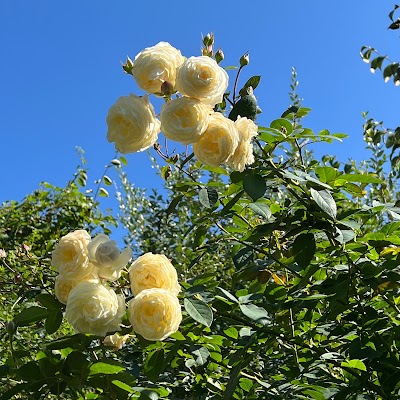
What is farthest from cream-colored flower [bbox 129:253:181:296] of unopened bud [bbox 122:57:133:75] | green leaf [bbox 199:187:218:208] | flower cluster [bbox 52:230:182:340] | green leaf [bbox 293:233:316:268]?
unopened bud [bbox 122:57:133:75]

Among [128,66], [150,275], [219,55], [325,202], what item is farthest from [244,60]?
[150,275]

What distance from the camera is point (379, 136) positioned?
10.1ft

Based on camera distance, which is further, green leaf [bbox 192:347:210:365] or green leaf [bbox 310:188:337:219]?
green leaf [bbox 192:347:210:365]

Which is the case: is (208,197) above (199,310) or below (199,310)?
above

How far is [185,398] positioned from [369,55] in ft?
6.82

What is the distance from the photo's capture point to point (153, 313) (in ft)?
3.39

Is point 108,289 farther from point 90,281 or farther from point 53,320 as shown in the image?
point 53,320

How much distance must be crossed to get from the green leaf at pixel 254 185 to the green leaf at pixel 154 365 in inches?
16.4

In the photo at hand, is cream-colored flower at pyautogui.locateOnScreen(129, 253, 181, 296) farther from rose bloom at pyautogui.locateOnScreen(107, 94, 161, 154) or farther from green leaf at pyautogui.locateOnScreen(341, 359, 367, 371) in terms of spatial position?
green leaf at pyautogui.locateOnScreen(341, 359, 367, 371)

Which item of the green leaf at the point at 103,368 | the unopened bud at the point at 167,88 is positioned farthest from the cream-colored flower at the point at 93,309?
the unopened bud at the point at 167,88

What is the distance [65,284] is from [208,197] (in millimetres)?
329

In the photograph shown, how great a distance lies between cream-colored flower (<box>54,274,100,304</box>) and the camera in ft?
3.67

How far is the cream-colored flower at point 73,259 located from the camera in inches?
43.4

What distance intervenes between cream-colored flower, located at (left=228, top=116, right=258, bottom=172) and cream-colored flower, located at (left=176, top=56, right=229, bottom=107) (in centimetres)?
7
